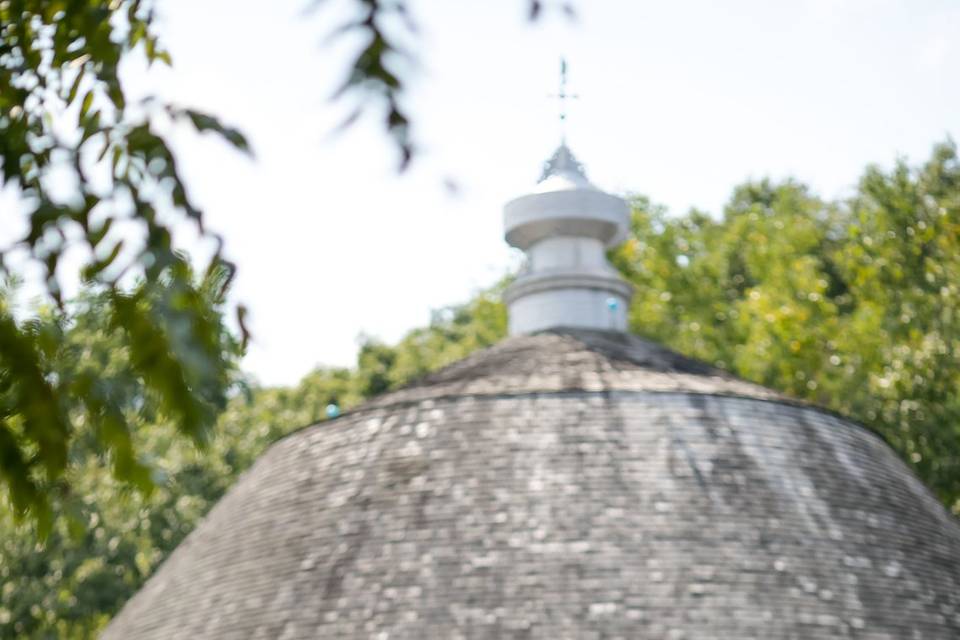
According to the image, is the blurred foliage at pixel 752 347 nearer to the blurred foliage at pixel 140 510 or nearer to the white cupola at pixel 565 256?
the blurred foliage at pixel 140 510

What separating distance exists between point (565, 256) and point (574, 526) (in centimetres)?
709

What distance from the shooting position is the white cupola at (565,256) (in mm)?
20297

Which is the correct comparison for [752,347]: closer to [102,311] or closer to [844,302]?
[844,302]

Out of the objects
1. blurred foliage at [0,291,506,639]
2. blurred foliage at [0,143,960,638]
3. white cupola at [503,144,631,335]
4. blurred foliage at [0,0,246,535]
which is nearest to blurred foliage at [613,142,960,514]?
blurred foliage at [0,143,960,638]

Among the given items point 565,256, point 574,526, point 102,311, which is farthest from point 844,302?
point 102,311

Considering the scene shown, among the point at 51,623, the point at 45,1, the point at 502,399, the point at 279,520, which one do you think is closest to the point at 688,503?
the point at 502,399

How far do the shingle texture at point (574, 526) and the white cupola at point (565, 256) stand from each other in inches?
101

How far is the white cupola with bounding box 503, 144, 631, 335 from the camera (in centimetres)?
2030

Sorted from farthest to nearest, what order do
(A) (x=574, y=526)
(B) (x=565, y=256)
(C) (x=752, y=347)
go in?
(C) (x=752, y=347), (B) (x=565, y=256), (A) (x=574, y=526)

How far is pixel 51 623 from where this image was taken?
105 ft

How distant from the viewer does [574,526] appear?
46.9 ft

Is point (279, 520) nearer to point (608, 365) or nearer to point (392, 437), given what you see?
point (392, 437)

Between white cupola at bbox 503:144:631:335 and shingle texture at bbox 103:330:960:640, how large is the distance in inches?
101

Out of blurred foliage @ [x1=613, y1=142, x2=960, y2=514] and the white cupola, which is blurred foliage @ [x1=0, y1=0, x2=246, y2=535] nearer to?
the white cupola
